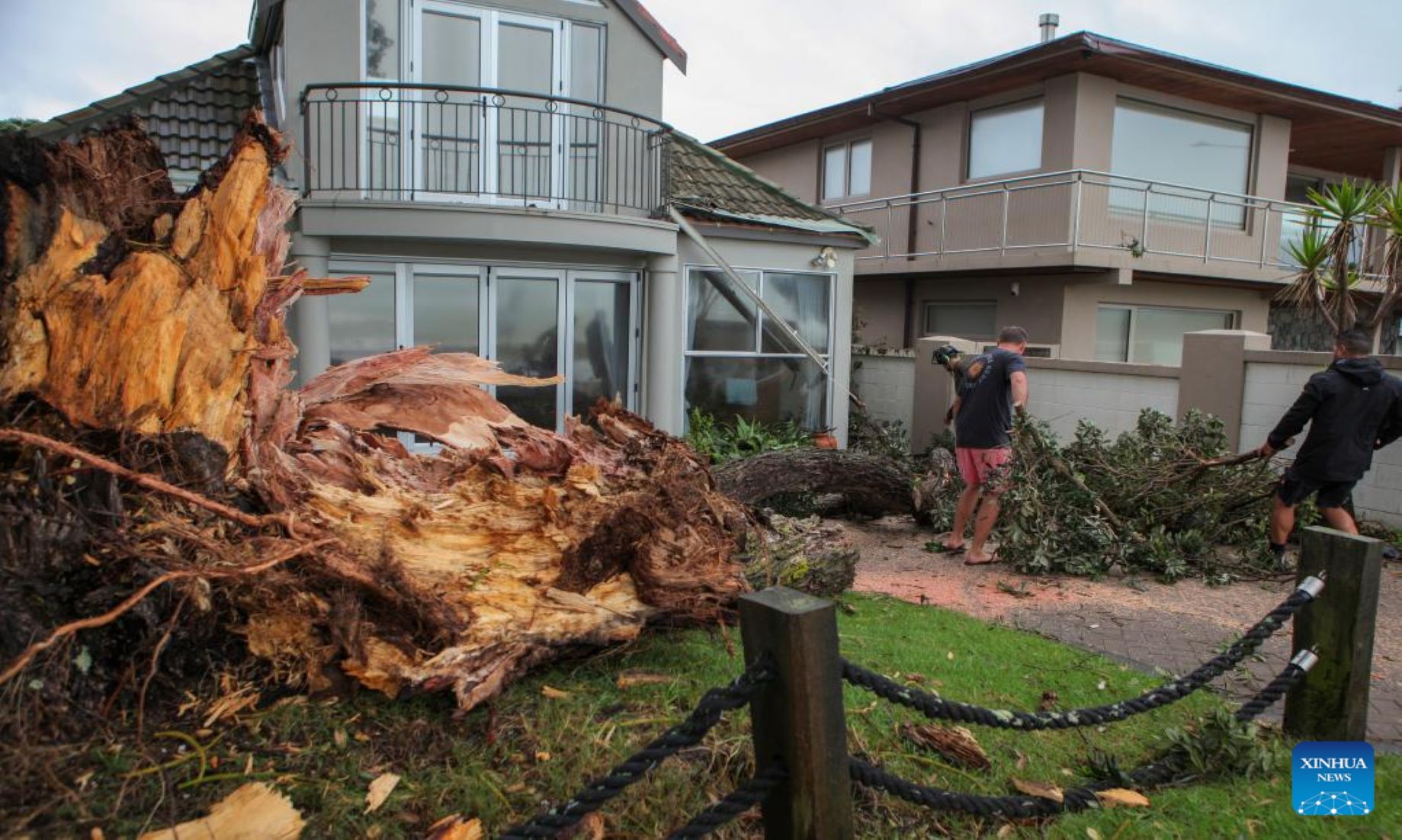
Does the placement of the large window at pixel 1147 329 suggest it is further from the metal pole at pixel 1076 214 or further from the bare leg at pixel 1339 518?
the bare leg at pixel 1339 518

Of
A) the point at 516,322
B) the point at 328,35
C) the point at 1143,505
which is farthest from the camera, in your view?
the point at 516,322

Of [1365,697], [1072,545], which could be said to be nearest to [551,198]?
[1072,545]

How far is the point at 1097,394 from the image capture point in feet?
35.6

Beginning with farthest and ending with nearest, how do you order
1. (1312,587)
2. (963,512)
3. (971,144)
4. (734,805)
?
(971,144)
(963,512)
(1312,587)
(734,805)

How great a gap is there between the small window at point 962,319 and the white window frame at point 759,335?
4.10 metres

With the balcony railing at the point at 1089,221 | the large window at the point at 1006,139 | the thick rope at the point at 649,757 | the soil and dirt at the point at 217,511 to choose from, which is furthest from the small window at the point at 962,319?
the thick rope at the point at 649,757

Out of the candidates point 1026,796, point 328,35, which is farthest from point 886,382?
point 1026,796

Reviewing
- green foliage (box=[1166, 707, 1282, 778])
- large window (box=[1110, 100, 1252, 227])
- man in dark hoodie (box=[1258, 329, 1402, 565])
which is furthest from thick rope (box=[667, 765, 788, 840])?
large window (box=[1110, 100, 1252, 227])

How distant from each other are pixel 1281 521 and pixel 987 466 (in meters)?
2.17

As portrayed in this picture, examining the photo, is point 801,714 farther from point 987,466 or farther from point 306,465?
point 987,466

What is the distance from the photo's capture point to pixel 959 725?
3889 millimetres

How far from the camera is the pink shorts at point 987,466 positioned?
7.51 metres

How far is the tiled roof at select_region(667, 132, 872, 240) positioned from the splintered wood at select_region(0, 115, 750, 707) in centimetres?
783

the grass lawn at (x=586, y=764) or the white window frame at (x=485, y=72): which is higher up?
the white window frame at (x=485, y=72)
